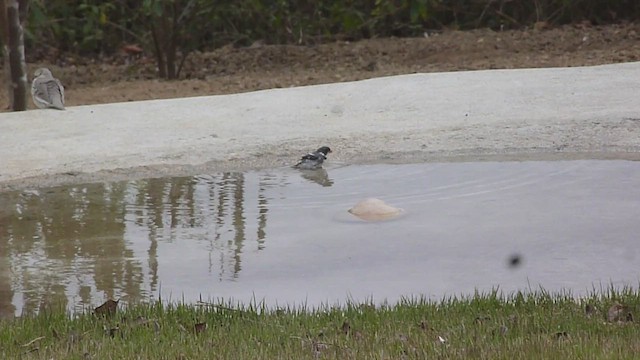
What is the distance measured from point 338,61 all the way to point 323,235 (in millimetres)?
9037

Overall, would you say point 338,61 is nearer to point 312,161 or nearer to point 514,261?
point 312,161

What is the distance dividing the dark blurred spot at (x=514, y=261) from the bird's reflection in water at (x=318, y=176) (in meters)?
2.37

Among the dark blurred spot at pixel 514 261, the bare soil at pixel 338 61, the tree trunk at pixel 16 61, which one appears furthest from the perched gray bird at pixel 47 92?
the dark blurred spot at pixel 514 261

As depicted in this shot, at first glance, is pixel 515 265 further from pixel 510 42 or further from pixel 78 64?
pixel 78 64

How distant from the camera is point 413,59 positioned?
15.7m

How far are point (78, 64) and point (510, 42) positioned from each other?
7.00 meters

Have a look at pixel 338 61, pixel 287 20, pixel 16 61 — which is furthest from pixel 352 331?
pixel 287 20

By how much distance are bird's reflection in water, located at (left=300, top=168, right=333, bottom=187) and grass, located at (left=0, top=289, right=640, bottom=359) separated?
3151 mm

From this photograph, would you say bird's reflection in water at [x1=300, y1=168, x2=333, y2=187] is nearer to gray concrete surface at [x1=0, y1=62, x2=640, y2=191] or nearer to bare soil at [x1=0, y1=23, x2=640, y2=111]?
gray concrete surface at [x1=0, y1=62, x2=640, y2=191]

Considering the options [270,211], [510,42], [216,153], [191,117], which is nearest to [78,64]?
[510,42]

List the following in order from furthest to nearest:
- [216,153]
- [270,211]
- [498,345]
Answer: [216,153] → [270,211] → [498,345]

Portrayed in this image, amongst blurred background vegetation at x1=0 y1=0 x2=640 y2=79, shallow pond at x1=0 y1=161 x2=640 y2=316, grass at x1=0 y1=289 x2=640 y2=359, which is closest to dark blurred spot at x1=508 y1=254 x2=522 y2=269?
shallow pond at x1=0 y1=161 x2=640 y2=316

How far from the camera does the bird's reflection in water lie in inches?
344

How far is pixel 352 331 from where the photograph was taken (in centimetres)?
490
